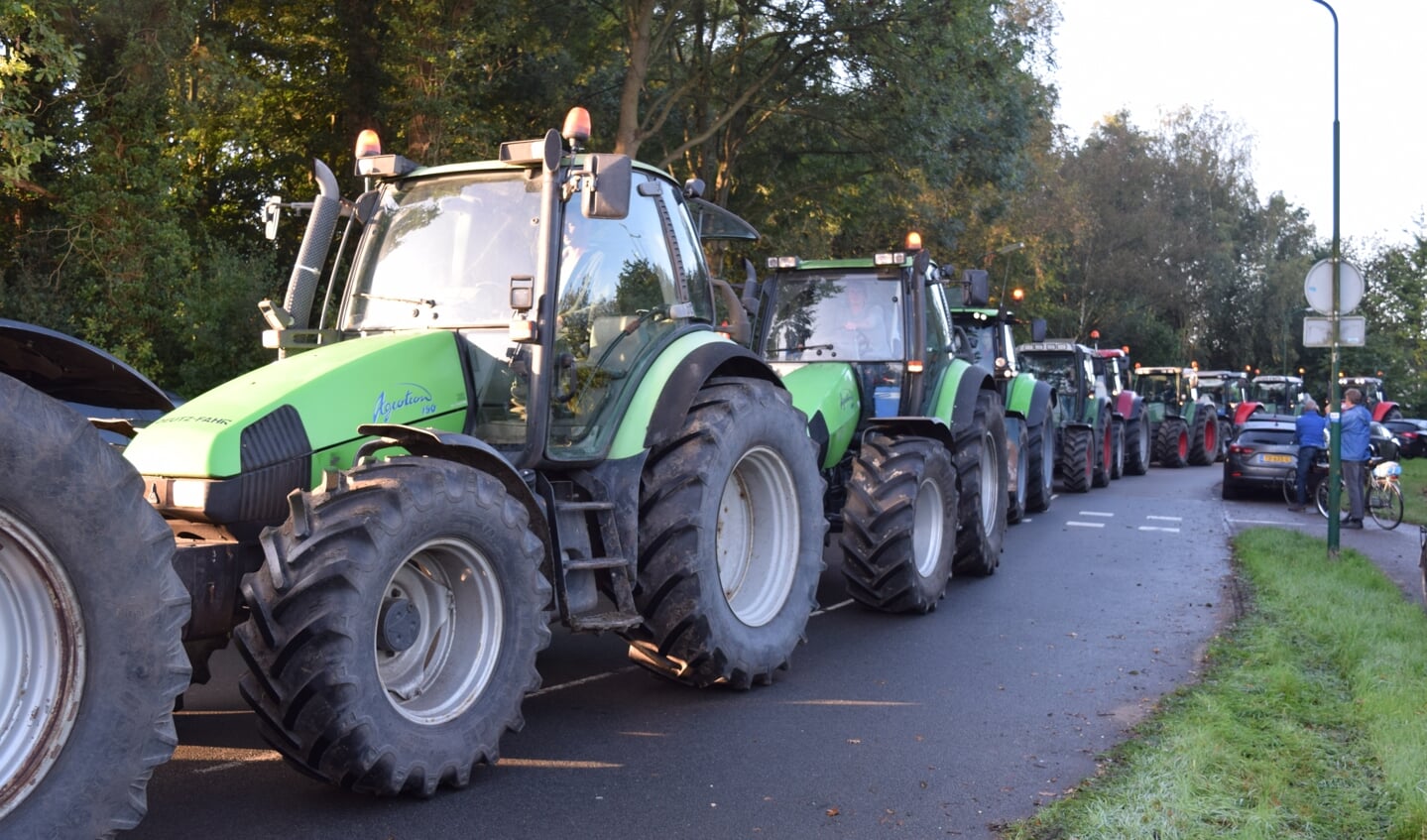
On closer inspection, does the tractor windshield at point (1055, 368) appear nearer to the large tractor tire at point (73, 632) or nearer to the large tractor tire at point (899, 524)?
the large tractor tire at point (899, 524)

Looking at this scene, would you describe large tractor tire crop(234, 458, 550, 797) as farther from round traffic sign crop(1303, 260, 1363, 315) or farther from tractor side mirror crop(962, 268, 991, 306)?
round traffic sign crop(1303, 260, 1363, 315)

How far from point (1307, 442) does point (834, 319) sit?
10636 millimetres

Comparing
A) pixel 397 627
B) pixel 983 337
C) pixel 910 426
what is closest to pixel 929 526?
pixel 910 426

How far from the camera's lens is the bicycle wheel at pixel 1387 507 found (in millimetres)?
17203

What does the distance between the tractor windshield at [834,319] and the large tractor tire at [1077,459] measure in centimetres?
1111

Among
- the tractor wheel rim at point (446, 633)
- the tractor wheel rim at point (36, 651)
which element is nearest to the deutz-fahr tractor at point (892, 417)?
the tractor wheel rim at point (446, 633)

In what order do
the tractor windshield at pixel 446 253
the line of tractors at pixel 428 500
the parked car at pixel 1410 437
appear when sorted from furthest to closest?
1. the parked car at pixel 1410 437
2. the tractor windshield at pixel 446 253
3. the line of tractors at pixel 428 500

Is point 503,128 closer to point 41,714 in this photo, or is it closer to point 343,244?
point 343,244

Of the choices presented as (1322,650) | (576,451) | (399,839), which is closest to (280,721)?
(399,839)

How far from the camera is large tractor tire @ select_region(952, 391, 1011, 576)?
1052cm

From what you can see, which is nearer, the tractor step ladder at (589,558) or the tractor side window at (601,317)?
the tractor step ladder at (589,558)

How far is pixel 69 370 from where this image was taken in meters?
5.31

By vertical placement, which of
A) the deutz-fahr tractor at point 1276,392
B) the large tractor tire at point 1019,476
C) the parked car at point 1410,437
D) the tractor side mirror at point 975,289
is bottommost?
the parked car at point 1410,437

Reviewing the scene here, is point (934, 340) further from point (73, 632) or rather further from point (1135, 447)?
point (1135, 447)
